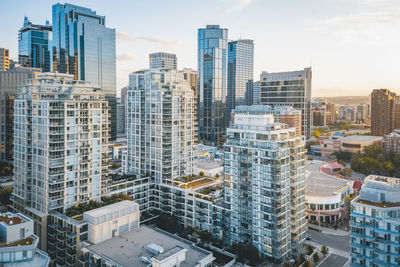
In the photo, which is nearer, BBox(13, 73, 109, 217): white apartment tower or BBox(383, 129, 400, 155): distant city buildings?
BBox(13, 73, 109, 217): white apartment tower

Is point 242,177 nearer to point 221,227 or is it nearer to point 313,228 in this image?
point 221,227

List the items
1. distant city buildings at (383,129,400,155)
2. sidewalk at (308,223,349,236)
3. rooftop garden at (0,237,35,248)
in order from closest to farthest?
rooftop garden at (0,237,35,248)
sidewalk at (308,223,349,236)
distant city buildings at (383,129,400,155)

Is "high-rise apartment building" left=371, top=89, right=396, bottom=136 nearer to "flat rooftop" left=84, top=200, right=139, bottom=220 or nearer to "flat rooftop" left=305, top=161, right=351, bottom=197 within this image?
"flat rooftop" left=305, top=161, right=351, bottom=197

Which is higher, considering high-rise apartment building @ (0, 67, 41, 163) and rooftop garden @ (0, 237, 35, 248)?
high-rise apartment building @ (0, 67, 41, 163)

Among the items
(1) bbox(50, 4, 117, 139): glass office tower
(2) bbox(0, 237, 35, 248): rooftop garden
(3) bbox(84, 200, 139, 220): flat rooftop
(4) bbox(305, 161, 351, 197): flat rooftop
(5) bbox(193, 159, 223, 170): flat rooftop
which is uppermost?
(1) bbox(50, 4, 117, 139): glass office tower

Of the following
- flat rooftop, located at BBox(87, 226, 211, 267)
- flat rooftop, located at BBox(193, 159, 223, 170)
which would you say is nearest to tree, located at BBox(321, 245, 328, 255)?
flat rooftop, located at BBox(87, 226, 211, 267)

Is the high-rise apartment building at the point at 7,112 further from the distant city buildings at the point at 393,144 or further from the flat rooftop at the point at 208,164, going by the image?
the distant city buildings at the point at 393,144

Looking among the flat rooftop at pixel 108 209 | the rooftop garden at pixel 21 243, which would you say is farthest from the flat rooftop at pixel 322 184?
the rooftop garden at pixel 21 243
